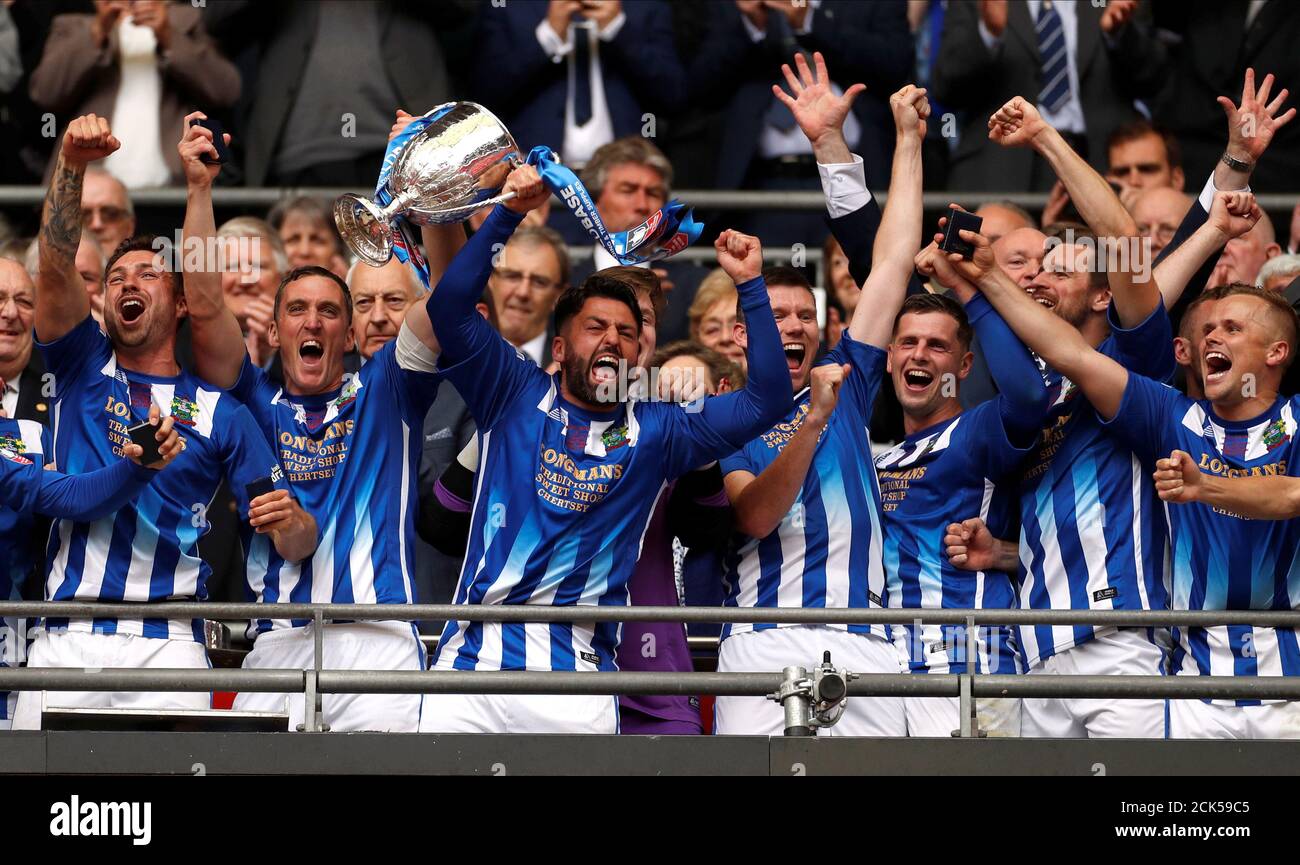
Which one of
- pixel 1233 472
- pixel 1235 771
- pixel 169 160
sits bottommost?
pixel 1235 771

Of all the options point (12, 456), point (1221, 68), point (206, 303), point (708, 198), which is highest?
point (1221, 68)

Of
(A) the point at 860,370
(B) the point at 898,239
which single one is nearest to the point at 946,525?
(A) the point at 860,370

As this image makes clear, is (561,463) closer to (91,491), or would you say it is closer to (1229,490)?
(91,491)

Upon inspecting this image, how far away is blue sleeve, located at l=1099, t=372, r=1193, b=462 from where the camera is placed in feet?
20.5

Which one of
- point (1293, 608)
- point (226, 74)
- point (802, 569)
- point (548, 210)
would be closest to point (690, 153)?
point (548, 210)

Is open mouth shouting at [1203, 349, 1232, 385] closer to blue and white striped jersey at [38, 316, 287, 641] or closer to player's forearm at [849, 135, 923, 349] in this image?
player's forearm at [849, 135, 923, 349]

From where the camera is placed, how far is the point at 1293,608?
6105 millimetres

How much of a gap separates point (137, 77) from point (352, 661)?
4.35 meters

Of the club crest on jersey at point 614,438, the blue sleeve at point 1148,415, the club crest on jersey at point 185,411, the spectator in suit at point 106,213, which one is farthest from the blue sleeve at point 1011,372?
the spectator in suit at point 106,213

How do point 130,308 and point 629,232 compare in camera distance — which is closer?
point 629,232

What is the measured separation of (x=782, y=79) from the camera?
9.61 meters

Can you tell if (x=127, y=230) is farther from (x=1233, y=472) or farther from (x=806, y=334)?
(x=1233, y=472)

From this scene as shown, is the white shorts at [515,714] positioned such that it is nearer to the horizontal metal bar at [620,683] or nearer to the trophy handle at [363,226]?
the horizontal metal bar at [620,683]
